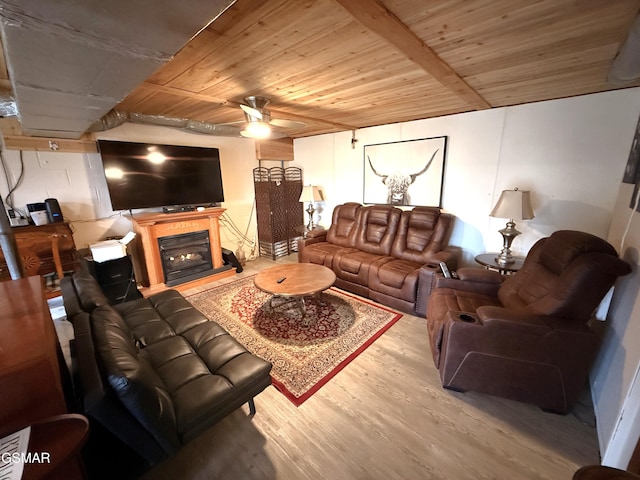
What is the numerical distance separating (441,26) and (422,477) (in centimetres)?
229

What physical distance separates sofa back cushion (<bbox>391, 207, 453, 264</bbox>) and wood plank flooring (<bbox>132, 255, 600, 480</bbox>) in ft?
5.20

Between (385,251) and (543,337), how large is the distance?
2.02 meters

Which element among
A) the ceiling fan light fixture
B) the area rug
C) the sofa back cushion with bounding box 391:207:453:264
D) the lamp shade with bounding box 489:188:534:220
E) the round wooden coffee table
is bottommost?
the area rug

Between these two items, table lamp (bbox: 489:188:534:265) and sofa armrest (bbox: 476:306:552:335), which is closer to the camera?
sofa armrest (bbox: 476:306:552:335)

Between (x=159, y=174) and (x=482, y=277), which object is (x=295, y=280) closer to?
(x=482, y=277)

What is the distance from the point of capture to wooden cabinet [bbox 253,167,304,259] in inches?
177

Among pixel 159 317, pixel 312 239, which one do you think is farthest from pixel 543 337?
pixel 312 239

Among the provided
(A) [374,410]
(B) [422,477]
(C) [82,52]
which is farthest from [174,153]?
(B) [422,477]

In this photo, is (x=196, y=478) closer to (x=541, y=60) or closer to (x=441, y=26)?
(x=441, y=26)

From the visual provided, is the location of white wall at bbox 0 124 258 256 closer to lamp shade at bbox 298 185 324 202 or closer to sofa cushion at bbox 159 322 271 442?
lamp shade at bbox 298 185 324 202

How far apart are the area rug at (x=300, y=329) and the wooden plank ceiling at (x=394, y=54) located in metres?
2.16

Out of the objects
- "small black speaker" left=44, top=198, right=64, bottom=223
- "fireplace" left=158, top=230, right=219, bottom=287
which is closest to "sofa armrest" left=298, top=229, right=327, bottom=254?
"fireplace" left=158, top=230, right=219, bottom=287

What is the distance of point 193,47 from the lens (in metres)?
1.47

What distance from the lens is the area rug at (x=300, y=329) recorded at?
1.97 meters
